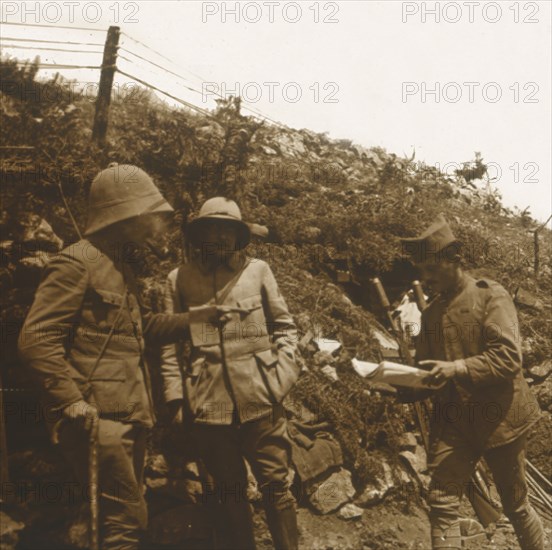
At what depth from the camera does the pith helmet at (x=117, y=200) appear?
3.22 m

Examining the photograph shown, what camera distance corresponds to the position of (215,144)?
5723mm

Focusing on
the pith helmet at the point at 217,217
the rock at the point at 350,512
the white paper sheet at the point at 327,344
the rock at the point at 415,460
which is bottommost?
the rock at the point at 350,512

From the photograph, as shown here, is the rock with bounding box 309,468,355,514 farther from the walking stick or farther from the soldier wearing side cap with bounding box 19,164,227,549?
the walking stick

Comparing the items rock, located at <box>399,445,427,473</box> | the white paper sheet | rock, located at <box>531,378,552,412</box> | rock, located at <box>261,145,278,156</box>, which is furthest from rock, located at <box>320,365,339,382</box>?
rock, located at <box>261,145,278,156</box>

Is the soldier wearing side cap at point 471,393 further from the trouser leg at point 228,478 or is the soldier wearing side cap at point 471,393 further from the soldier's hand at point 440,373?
the trouser leg at point 228,478

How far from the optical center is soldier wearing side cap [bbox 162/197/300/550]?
3615 mm

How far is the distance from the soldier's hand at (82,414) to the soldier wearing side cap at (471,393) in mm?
2125

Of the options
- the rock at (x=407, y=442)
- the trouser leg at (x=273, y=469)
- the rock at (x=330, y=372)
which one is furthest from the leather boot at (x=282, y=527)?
the rock at (x=407, y=442)

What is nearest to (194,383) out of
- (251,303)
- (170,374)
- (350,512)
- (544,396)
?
(170,374)

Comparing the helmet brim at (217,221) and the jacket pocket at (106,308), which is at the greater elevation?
the helmet brim at (217,221)

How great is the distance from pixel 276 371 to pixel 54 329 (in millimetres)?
1477

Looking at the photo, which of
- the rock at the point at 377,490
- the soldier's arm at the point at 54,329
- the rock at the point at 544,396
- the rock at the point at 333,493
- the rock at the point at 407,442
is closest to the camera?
the soldier's arm at the point at 54,329

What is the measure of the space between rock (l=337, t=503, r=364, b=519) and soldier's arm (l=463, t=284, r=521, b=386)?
6.90 feet

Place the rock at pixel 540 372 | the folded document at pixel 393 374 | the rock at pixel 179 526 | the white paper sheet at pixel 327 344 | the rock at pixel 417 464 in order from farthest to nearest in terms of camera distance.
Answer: the rock at pixel 540 372, the white paper sheet at pixel 327 344, the rock at pixel 417 464, the rock at pixel 179 526, the folded document at pixel 393 374
